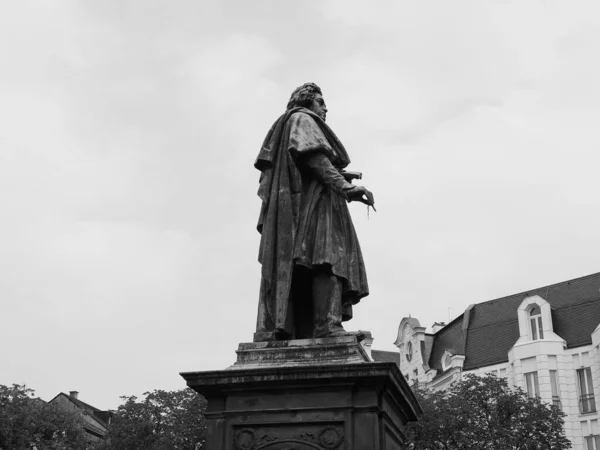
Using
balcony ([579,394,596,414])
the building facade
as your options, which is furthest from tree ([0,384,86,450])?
balcony ([579,394,596,414])

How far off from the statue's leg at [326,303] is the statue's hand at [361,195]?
79 centimetres

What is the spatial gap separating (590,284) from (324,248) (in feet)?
142

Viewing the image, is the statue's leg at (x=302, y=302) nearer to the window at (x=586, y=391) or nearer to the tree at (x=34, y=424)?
the tree at (x=34, y=424)

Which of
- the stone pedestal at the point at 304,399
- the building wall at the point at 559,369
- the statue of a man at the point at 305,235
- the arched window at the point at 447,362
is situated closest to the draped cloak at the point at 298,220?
the statue of a man at the point at 305,235

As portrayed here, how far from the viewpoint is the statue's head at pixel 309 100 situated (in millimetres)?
8781

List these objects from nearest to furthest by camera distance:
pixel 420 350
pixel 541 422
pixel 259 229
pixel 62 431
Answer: pixel 259 229 < pixel 541 422 < pixel 62 431 < pixel 420 350

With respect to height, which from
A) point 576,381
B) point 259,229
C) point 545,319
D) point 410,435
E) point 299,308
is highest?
point 545,319

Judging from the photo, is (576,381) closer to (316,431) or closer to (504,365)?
(504,365)

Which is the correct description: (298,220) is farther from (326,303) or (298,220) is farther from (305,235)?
(326,303)

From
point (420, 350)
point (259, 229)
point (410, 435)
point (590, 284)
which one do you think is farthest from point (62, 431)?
point (259, 229)

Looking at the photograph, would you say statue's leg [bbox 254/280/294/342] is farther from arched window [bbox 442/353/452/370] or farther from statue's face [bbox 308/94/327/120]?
arched window [bbox 442/353/452/370]

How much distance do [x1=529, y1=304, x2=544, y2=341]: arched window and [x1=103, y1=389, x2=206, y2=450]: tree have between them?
20735 millimetres

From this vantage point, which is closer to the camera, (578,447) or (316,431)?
(316,431)

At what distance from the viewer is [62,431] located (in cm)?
4194
